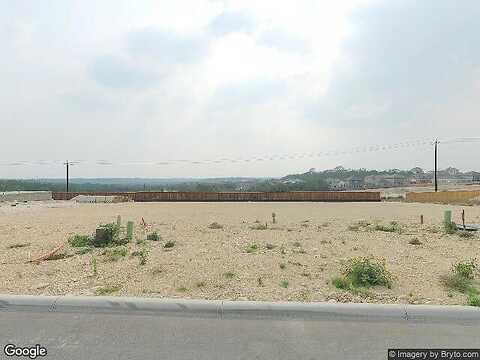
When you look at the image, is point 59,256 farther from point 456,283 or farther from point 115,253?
point 456,283

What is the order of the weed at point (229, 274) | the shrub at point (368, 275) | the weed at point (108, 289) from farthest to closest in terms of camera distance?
the weed at point (229, 274), the shrub at point (368, 275), the weed at point (108, 289)

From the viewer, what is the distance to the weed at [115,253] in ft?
27.8

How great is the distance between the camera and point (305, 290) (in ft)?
19.6

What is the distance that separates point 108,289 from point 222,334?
251 centimetres

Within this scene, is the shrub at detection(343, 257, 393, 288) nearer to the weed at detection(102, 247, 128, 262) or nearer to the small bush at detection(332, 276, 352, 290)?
the small bush at detection(332, 276, 352, 290)

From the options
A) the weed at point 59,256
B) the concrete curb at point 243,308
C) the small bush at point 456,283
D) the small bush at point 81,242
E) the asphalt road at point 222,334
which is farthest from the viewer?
the small bush at point 81,242

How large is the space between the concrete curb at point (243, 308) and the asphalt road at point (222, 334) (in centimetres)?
3

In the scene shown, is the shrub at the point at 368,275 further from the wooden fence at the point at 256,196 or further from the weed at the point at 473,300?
the wooden fence at the point at 256,196

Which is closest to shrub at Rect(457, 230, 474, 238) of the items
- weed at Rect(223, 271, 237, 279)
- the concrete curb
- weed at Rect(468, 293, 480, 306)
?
weed at Rect(468, 293, 480, 306)

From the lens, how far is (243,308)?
492 cm

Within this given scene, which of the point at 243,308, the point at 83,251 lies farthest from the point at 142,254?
the point at 243,308

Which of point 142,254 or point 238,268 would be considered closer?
point 238,268

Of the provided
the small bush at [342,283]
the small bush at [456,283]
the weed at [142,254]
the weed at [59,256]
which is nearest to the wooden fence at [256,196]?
the weed at [59,256]

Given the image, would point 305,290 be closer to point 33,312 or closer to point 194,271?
point 194,271
